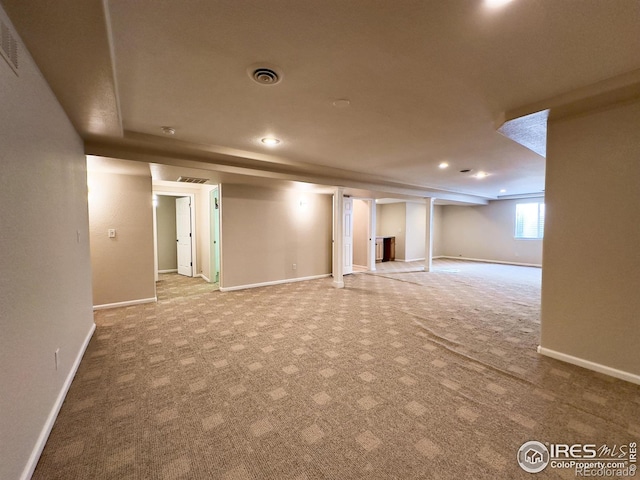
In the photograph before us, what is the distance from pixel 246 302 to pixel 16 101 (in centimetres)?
364

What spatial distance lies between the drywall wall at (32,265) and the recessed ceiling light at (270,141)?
73.0 inches

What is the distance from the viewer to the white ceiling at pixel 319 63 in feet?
4.54

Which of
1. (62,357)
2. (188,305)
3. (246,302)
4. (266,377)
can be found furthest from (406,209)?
(62,357)

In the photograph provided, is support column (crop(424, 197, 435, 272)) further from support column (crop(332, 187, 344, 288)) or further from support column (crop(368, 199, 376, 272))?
support column (crop(332, 187, 344, 288))

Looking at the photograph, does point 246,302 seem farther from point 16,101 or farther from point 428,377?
point 16,101

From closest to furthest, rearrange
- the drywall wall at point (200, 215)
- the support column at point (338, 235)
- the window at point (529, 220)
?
the support column at point (338, 235), the drywall wall at point (200, 215), the window at point (529, 220)

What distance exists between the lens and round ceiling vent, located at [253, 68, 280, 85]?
74.9 inches

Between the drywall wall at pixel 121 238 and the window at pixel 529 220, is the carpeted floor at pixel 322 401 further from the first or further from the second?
the window at pixel 529 220

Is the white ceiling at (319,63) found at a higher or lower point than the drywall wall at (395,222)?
higher

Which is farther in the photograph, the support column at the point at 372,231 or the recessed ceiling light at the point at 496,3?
the support column at the point at 372,231

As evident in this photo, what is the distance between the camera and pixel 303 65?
184 cm

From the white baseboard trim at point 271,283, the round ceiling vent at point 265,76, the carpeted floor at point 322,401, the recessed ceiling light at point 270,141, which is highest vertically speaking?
the recessed ceiling light at point 270,141

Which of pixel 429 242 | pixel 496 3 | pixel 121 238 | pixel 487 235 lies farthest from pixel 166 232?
pixel 487 235

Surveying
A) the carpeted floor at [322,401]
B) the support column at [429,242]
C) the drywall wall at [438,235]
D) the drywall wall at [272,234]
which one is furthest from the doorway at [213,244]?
the drywall wall at [438,235]
